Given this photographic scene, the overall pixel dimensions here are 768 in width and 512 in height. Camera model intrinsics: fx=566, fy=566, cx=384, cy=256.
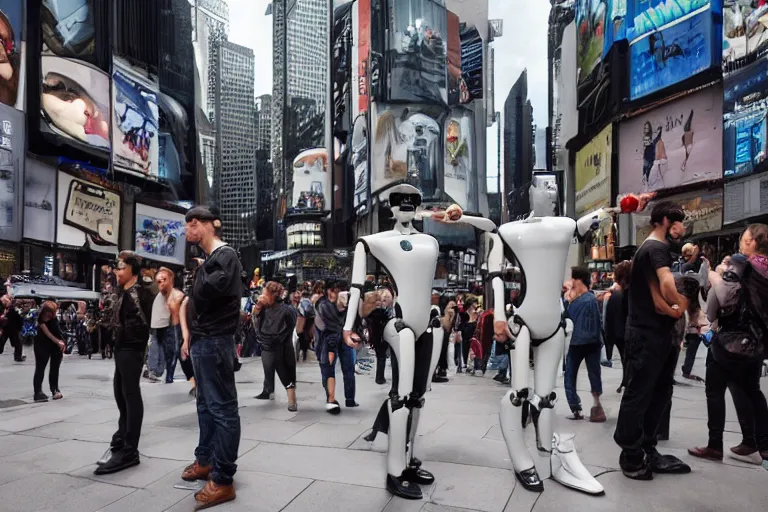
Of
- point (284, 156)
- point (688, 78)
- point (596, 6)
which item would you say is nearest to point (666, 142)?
point (688, 78)

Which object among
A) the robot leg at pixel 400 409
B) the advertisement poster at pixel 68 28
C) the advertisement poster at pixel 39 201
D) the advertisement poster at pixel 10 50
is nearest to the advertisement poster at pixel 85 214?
the advertisement poster at pixel 39 201

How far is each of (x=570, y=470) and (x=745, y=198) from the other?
23227mm

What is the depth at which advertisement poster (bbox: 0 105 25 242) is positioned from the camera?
23.7 meters

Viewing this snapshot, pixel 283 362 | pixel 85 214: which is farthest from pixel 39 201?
pixel 283 362

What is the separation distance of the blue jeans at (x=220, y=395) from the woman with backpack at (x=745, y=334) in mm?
3811

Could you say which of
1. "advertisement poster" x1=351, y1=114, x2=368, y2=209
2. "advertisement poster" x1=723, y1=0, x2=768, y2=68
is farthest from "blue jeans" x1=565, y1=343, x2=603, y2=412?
"advertisement poster" x1=351, y1=114, x2=368, y2=209

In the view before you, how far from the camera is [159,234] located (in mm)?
37469

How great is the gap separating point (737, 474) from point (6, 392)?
941cm

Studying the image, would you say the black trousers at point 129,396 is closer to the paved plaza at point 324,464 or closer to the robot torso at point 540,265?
the paved plaza at point 324,464

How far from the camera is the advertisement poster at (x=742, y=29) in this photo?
22.0 metres

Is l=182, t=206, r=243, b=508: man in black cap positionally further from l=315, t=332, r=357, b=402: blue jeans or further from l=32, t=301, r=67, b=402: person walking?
l=32, t=301, r=67, b=402: person walking

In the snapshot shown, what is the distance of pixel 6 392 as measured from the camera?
8.55 m

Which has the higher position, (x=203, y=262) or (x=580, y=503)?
(x=203, y=262)

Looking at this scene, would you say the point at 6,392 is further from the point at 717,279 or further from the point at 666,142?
the point at 666,142
